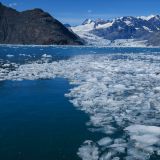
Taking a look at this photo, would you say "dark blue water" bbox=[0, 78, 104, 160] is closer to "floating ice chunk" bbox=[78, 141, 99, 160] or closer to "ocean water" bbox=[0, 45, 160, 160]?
"ocean water" bbox=[0, 45, 160, 160]

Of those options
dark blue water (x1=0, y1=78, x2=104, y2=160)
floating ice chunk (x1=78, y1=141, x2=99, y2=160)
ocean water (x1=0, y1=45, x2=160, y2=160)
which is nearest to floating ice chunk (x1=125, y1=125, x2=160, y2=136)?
ocean water (x1=0, y1=45, x2=160, y2=160)

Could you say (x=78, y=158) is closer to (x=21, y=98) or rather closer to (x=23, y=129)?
(x=23, y=129)

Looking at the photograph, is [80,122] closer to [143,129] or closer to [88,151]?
[143,129]

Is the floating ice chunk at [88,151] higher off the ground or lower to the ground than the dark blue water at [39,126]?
higher

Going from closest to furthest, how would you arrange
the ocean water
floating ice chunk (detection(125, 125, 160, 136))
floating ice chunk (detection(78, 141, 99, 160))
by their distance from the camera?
1. floating ice chunk (detection(78, 141, 99, 160))
2. the ocean water
3. floating ice chunk (detection(125, 125, 160, 136))

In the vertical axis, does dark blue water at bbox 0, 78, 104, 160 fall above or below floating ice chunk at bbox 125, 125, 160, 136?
below

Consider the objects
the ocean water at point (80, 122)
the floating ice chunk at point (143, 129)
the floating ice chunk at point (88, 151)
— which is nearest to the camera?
the floating ice chunk at point (88, 151)

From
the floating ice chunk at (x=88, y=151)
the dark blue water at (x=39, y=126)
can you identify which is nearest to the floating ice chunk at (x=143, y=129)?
the dark blue water at (x=39, y=126)

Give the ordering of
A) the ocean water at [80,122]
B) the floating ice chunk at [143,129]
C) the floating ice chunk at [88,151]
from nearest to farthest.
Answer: the floating ice chunk at [88,151] → the ocean water at [80,122] → the floating ice chunk at [143,129]

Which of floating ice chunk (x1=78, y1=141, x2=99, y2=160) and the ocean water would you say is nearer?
floating ice chunk (x1=78, y1=141, x2=99, y2=160)

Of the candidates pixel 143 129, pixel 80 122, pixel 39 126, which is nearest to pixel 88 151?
pixel 143 129

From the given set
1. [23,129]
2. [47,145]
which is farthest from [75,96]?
[47,145]

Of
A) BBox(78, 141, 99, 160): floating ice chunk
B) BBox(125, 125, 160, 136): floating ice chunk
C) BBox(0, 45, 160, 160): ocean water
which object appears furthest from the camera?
BBox(125, 125, 160, 136): floating ice chunk

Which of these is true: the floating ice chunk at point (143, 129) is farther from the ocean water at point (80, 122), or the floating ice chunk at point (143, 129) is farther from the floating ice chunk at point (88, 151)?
the floating ice chunk at point (88, 151)
